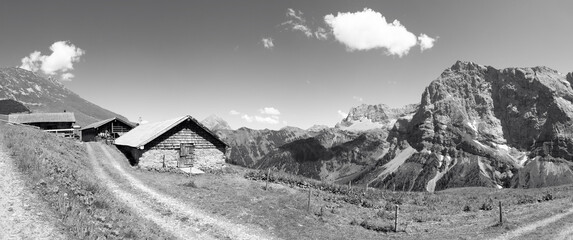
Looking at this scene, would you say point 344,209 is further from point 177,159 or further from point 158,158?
point 158,158

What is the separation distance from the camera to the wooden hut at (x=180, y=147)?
38.2 metres

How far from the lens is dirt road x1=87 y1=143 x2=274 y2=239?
17.1 meters

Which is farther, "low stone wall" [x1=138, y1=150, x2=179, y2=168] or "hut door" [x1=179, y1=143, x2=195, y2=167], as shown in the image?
"hut door" [x1=179, y1=143, x2=195, y2=167]


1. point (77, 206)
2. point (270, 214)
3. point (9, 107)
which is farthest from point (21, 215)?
point (9, 107)

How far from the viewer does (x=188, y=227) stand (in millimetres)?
17594

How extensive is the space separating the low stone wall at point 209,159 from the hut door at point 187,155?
2.00 feet

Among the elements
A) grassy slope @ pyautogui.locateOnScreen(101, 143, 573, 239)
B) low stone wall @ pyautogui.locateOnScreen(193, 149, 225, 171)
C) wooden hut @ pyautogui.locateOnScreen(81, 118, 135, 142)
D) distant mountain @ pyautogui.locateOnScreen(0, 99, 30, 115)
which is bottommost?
grassy slope @ pyautogui.locateOnScreen(101, 143, 573, 239)

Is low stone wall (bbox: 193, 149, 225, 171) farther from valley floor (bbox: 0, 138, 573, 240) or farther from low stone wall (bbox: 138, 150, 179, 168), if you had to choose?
valley floor (bbox: 0, 138, 573, 240)

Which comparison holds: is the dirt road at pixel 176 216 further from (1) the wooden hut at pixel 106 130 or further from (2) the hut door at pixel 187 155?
(1) the wooden hut at pixel 106 130

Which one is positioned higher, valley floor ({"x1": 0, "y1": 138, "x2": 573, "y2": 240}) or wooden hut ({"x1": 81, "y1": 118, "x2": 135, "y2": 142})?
wooden hut ({"x1": 81, "y1": 118, "x2": 135, "y2": 142})

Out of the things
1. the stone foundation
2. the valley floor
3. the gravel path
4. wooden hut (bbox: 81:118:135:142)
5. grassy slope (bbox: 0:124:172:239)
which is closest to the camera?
the gravel path

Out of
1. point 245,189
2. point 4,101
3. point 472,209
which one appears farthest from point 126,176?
point 4,101

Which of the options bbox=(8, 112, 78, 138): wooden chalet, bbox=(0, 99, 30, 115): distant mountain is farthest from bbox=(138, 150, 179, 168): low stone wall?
bbox=(0, 99, 30, 115): distant mountain

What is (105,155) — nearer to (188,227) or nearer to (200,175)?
(200,175)
